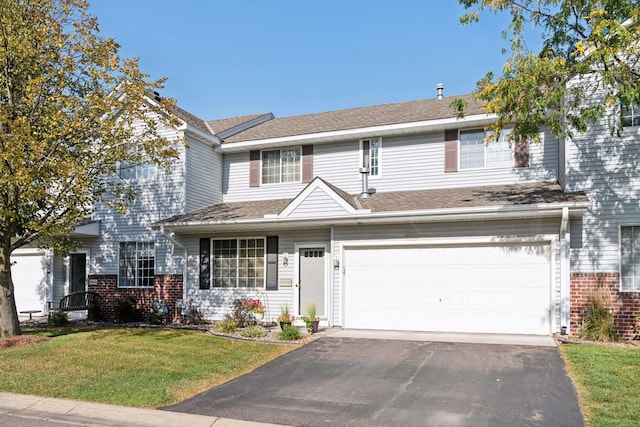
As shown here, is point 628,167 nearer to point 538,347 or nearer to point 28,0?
point 538,347

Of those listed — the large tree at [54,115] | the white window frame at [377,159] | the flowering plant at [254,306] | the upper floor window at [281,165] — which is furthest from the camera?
the upper floor window at [281,165]

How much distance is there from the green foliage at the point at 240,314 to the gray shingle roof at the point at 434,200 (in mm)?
2427

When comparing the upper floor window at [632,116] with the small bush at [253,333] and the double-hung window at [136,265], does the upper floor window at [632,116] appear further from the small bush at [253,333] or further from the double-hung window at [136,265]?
the double-hung window at [136,265]

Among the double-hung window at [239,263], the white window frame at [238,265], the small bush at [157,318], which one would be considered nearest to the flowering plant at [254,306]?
the white window frame at [238,265]

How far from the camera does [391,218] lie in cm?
1373

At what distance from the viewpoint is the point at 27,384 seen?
894cm

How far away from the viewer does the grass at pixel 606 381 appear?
6785mm

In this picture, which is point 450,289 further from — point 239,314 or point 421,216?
point 239,314

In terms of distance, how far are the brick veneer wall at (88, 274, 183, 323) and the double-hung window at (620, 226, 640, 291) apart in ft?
39.8

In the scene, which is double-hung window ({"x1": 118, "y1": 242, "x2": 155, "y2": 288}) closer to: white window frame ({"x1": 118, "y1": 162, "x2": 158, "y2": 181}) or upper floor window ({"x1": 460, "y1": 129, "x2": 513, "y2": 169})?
white window frame ({"x1": 118, "y1": 162, "x2": 158, "y2": 181})

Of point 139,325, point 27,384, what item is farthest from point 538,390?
point 139,325

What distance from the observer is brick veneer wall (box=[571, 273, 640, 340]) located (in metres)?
12.1

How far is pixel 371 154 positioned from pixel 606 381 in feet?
32.6

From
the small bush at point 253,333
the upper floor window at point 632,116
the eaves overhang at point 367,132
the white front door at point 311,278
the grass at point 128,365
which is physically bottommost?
the grass at point 128,365
